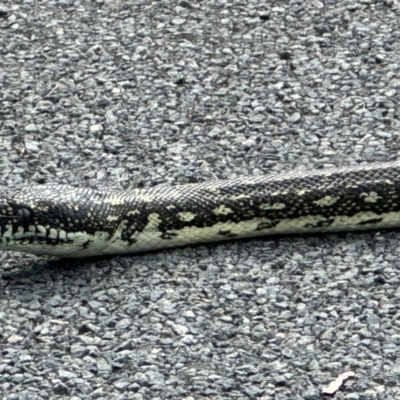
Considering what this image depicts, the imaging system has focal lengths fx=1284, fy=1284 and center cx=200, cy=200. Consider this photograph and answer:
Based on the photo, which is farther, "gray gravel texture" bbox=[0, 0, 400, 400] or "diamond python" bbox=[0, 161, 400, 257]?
"diamond python" bbox=[0, 161, 400, 257]

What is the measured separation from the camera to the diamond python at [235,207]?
26.5 feet

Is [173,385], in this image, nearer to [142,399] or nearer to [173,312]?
[142,399]

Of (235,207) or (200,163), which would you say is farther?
(200,163)

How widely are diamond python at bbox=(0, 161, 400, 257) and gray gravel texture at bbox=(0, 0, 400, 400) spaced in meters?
0.10

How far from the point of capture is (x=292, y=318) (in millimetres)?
7496

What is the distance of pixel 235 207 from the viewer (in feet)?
26.8

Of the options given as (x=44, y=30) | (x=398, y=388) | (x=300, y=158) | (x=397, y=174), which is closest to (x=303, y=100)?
(x=300, y=158)

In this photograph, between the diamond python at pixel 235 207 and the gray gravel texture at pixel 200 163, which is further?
the diamond python at pixel 235 207

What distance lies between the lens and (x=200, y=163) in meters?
8.97

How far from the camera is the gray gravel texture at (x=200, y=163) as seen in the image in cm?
714

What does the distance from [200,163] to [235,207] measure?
888 mm

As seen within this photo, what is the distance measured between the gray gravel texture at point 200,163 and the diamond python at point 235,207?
10cm

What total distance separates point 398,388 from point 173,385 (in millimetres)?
1215

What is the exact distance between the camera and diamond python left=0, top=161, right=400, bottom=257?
8078 millimetres
